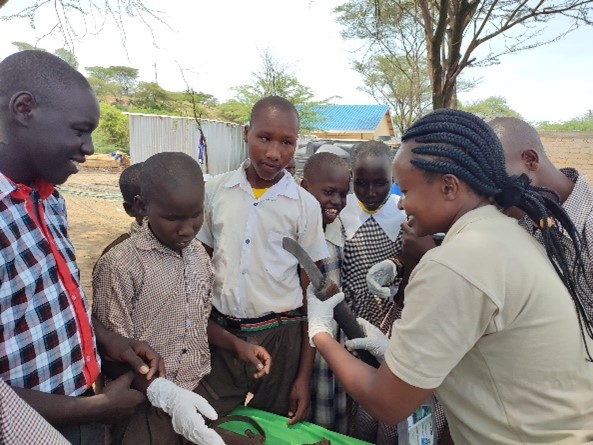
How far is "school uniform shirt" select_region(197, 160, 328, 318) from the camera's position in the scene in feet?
6.51

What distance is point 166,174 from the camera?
1.61m

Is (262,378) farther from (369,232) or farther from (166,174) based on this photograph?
(166,174)

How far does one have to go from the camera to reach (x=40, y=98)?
3.88ft

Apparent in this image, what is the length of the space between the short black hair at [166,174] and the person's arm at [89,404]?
0.62 metres

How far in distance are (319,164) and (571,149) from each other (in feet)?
42.7

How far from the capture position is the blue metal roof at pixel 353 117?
106 feet

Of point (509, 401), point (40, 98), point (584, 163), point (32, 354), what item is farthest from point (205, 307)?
point (584, 163)

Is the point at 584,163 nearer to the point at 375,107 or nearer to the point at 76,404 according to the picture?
the point at 76,404

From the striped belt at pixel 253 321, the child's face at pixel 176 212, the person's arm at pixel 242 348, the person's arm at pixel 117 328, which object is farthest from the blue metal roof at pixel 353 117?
the person's arm at pixel 117 328

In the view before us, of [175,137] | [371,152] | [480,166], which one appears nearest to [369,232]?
[371,152]

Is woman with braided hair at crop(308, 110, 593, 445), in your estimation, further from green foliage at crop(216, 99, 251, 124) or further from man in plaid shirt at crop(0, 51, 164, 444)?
green foliage at crop(216, 99, 251, 124)

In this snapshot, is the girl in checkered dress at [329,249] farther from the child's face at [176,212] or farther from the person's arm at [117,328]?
the person's arm at [117,328]

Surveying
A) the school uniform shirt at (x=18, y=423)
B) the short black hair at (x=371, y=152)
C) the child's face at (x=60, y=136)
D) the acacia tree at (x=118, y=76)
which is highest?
the acacia tree at (x=118, y=76)

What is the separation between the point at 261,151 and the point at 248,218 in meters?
0.32
